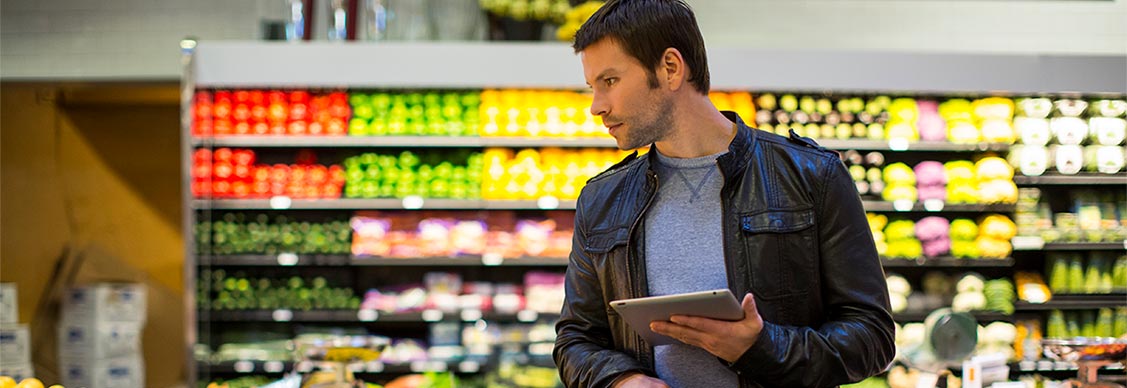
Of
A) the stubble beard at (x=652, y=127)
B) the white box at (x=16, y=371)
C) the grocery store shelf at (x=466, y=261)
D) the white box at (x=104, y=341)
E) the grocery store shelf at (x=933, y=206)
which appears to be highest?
the stubble beard at (x=652, y=127)

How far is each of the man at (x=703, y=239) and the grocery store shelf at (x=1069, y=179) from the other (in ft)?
16.0

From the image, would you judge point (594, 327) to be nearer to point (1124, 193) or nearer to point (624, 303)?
point (624, 303)

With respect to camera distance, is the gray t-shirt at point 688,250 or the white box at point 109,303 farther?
the white box at point 109,303

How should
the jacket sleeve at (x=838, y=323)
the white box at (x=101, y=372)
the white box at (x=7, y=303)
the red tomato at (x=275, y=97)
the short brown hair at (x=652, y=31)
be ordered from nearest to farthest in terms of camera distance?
the jacket sleeve at (x=838, y=323), the short brown hair at (x=652, y=31), the white box at (x=7, y=303), the red tomato at (x=275, y=97), the white box at (x=101, y=372)

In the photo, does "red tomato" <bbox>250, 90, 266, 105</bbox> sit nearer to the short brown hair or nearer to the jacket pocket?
the short brown hair

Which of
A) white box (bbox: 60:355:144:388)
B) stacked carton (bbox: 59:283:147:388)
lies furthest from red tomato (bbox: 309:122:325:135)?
stacked carton (bbox: 59:283:147:388)

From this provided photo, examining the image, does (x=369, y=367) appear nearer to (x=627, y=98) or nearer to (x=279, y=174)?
(x=279, y=174)

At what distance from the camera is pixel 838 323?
173 cm

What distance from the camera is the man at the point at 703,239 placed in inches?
67.9

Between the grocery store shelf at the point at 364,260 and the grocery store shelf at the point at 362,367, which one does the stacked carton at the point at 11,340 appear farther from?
the grocery store shelf at the point at 364,260

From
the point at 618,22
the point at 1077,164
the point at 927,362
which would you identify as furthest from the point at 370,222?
the point at 618,22

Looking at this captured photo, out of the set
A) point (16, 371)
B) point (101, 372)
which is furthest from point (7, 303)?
point (101, 372)

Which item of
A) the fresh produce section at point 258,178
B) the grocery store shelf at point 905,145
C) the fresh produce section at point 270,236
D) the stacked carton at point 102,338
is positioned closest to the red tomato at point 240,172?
the fresh produce section at point 258,178

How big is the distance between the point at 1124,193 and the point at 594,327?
5612 mm
